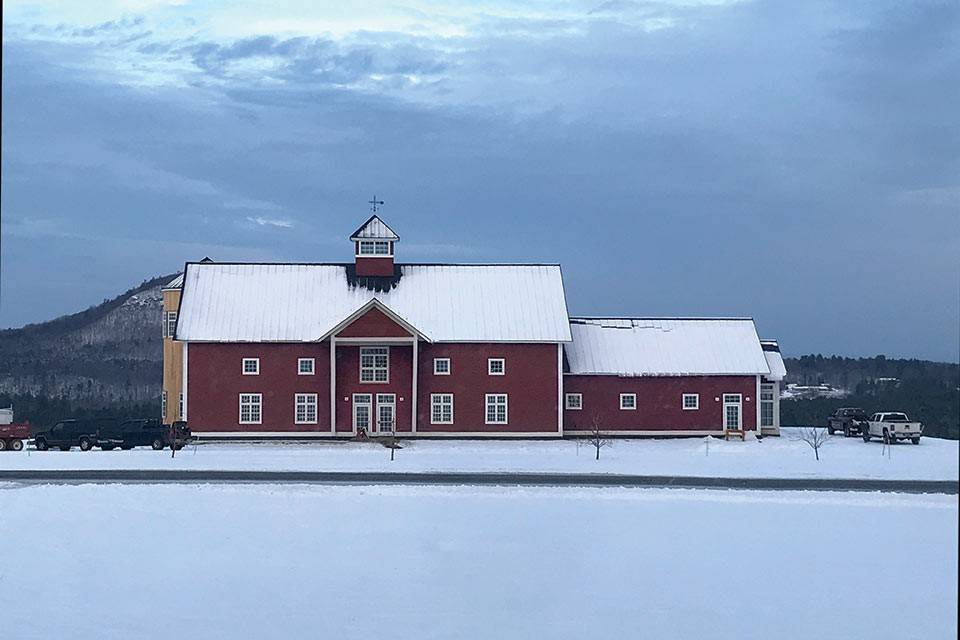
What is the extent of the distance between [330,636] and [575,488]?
42.3 feet

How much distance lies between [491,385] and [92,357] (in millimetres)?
58519

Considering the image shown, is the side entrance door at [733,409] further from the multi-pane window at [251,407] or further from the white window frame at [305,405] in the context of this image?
the multi-pane window at [251,407]

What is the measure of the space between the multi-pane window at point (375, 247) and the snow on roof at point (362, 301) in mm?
1346

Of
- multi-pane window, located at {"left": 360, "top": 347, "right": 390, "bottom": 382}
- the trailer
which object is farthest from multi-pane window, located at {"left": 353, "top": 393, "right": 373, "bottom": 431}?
the trailer

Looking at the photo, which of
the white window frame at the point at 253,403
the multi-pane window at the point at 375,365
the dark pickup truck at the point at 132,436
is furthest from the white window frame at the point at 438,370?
the dark pickup truck at the point at 132,436

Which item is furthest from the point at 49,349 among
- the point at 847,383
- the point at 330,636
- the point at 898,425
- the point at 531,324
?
the point at 330,636

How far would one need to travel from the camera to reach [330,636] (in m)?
14.0

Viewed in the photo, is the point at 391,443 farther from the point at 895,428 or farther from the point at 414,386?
the point at 895,428

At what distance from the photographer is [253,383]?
1735 inches

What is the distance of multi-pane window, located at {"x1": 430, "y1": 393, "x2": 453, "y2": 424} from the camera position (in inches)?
1754

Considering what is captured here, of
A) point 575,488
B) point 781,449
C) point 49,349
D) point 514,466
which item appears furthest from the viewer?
point 49,349

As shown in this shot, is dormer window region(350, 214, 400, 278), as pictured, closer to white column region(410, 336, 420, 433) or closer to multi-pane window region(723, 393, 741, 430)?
white column region(410, 336, 420, 433)

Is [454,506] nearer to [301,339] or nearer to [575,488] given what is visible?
[575,488]

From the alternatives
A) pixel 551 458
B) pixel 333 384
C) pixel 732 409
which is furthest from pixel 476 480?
pixel 732 409
